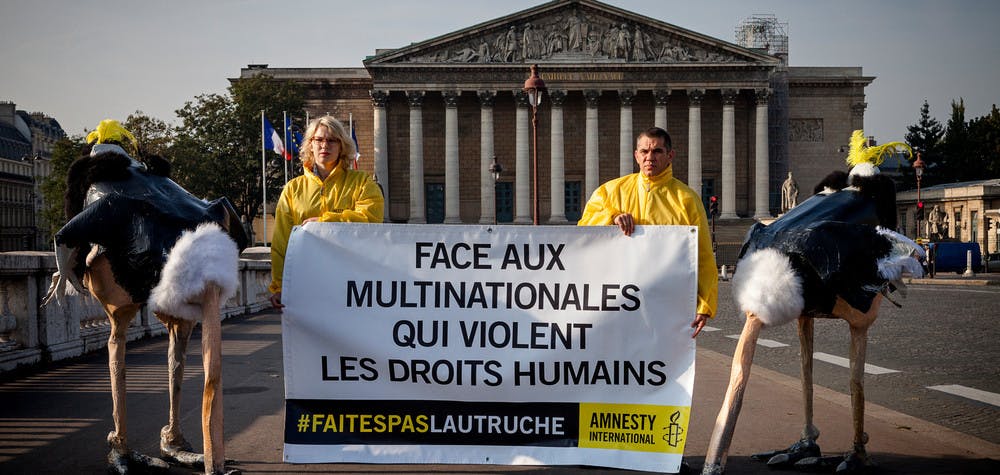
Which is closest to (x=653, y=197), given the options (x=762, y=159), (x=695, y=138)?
(x=695, y=138)

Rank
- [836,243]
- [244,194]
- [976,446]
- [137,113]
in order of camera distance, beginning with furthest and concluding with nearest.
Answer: [244,194]
[137,113]
[976,446]
[836,243]

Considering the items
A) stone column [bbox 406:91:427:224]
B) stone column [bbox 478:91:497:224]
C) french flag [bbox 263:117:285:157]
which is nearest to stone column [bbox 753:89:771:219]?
stone column [bbox 478:91:497:224]

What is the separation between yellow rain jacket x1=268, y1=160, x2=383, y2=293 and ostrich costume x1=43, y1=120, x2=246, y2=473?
310mm

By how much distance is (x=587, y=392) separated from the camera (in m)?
5.18

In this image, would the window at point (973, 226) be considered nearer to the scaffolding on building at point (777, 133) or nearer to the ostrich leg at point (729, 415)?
the scaffolding on building at point (777, 133)

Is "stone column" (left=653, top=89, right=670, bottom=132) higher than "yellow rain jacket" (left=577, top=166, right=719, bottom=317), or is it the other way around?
"stone column" (left=653, top=89, right=670, bottom=132)

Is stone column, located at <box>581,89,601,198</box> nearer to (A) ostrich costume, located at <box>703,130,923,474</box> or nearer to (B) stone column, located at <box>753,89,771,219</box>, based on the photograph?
(B) stone column, located at <box>753,89,771,219</box>

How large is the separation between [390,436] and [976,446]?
3962 mm

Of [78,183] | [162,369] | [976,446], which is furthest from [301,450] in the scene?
[162,369]

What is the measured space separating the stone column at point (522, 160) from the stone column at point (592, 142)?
13.4 ft

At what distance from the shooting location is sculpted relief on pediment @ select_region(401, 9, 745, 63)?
63625mm

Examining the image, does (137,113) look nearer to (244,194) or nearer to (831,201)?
(244,194)

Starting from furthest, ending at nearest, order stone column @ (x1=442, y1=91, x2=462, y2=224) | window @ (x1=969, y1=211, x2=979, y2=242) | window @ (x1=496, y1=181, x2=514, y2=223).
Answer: window @ (x1=496, y1=181, x2=514, y2=223), stone column @ (x1=442, y1=91, x2=462, y2=224), window @ (x1=969, y1=211, x2=979, y2=242)

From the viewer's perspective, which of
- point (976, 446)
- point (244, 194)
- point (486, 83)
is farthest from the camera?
point (486, 83)
